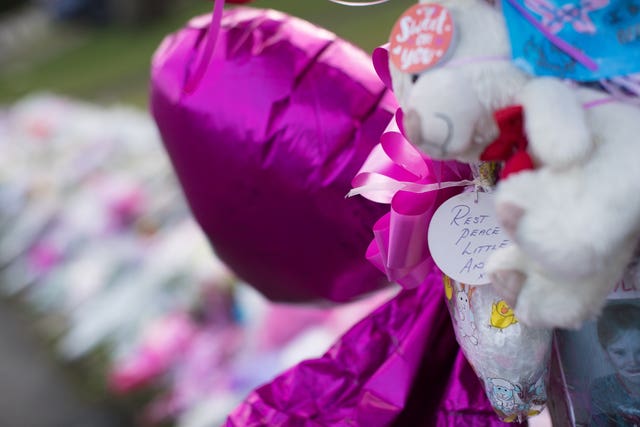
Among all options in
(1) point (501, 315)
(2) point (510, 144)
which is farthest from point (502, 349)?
(2) point (510, 144)

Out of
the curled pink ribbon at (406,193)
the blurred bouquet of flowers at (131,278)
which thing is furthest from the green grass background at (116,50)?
the curled pink ribbon at (406,193)

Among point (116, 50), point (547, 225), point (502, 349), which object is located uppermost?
point (547, 225)

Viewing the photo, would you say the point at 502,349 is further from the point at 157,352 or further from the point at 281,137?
the point at 157,352

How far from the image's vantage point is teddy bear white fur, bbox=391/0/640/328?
13.7 inches

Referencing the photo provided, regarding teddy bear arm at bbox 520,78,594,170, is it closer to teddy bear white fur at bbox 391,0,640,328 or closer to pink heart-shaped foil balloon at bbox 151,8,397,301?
teddy bear white fur at bbox 391,0,640,328

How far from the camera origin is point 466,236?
484mm

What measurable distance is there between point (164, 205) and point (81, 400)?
541 mm

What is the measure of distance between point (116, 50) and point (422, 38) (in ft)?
14.4

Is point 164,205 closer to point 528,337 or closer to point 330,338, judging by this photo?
point 330,338

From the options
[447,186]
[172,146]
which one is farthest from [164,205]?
[447,186]

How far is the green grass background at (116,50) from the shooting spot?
354 centimetres

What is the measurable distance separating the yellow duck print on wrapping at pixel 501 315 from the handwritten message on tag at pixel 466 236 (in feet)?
0.06

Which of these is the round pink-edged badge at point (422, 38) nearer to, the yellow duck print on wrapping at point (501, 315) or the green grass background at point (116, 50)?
the yellow duck print on wrapping at point (501, 315)

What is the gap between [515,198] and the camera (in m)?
0.35
